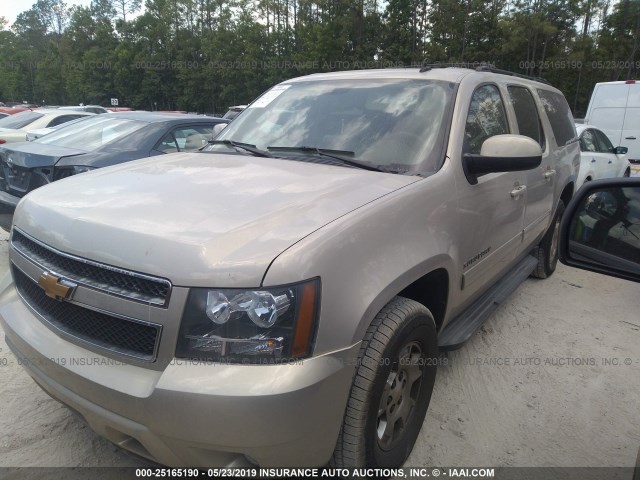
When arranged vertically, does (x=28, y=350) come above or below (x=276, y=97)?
below

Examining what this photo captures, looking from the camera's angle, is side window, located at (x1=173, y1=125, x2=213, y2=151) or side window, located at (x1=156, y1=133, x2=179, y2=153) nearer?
side window, located at (x1=156, y1=133, x2=179, y2=153)

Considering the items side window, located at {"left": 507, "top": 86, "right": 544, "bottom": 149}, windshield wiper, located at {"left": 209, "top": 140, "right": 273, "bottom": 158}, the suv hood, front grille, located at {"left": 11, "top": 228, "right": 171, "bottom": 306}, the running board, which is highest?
side window, located at {"left": 507, "top": 86, "right": 544, "bottom": 149}

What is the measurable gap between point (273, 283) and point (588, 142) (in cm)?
758

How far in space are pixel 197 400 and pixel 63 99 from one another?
2737 inches

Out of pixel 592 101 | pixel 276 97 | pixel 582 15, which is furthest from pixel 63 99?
pixel 276 97

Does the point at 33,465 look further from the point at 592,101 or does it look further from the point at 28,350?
the point at 592,101

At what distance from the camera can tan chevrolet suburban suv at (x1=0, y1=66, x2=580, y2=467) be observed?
1.63m

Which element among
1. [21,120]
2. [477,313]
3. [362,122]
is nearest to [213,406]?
[362,122]

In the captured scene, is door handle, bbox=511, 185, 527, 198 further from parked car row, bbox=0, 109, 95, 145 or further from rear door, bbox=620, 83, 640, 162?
rear door, bbox=620, 83, 640, 162

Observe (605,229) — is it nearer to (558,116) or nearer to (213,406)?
(213,406)

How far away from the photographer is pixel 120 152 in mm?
4980

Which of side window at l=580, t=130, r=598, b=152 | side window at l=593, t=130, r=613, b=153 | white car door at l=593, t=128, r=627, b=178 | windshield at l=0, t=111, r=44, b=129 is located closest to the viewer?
side window at l=580, t=130, r=598, b=152

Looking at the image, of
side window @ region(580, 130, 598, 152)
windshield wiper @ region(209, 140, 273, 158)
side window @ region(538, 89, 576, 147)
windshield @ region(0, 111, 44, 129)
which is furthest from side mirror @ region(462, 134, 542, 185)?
windshield @ region(0, 111, 44, 129)

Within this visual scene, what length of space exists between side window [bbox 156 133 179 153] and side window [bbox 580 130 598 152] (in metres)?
5.96
